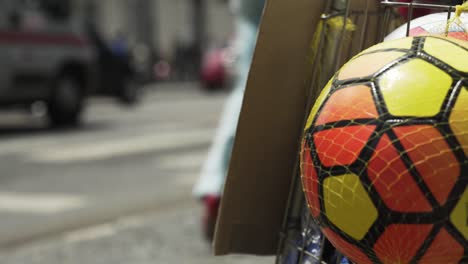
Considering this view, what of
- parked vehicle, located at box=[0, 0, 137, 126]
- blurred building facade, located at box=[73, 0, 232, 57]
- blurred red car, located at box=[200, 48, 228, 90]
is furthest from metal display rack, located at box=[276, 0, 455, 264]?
blurred building facade, located at box=[73, 0, 232, 57]

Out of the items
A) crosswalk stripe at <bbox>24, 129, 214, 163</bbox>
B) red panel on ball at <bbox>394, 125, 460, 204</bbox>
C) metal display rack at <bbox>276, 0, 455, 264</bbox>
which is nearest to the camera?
red panel on ball at <bbox>394, 125, 460, 204</bbox>

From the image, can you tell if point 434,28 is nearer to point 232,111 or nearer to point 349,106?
point 349,106

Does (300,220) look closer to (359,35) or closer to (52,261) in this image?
(359,35)

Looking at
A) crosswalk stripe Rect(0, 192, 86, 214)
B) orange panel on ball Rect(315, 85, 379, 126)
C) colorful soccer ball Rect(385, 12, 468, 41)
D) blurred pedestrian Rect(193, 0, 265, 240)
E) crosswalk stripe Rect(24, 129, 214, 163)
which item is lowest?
crosswalk stripe Rect(24, 129, 214, 163)

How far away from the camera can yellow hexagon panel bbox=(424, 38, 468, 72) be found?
1.16 metres

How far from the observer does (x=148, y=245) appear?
466 centimetres

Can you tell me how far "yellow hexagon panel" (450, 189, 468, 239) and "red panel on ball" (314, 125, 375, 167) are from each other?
6.0 inches

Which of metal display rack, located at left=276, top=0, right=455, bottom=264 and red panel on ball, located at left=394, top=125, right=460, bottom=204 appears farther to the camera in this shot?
metal display rack, located at left=276, top=0, right=455, bottom=264

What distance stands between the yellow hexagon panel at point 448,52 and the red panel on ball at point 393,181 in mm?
154

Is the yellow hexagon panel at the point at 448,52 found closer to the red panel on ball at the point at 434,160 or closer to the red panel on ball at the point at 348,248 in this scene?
the red panel on ball at the point at 434,160

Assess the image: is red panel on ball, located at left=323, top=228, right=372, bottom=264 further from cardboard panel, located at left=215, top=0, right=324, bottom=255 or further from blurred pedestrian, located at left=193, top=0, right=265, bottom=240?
blurred pedestrian, located at left=193, top=0, right=265, bottom=240

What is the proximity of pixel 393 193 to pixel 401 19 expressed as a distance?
0.53 m

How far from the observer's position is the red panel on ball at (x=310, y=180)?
4.00 feet

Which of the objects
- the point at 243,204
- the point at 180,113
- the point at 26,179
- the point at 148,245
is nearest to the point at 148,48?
the point at 180,113
